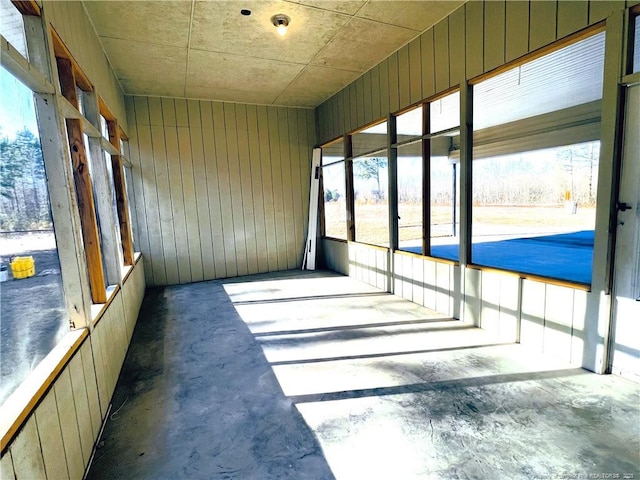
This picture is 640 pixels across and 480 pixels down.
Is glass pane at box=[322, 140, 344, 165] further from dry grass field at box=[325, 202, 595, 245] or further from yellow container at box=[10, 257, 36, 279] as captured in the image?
yellow container at box=[10, 257, 36, 279]

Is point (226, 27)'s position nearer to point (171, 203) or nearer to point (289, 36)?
point (289, 36)

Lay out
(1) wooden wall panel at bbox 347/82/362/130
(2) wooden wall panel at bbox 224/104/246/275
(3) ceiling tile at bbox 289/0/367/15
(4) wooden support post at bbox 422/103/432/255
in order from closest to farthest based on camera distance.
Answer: (3) ceiling tile at bbox 289/0/367/15 → (4) wooden support post at bbox 422/103/432/255 → (1) wooden wall panel at bbox 347/82/362/130 → (2) wooden wall panel at bbox 224/104/246/275

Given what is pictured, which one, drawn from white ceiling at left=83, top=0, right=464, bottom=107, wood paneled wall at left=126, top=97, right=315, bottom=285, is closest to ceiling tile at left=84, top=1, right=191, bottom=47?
white ceiling at left=83, top=0, right=464, bottom=107

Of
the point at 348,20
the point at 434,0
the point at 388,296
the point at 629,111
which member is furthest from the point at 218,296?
the point at 629,111

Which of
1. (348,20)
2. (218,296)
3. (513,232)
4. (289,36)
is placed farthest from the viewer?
(513,232)

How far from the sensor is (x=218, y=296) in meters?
4.65

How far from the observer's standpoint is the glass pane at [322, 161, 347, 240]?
5625 millimetres

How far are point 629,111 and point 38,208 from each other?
3.49m

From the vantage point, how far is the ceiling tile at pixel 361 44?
3.36 metres

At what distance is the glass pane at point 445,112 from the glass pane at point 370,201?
0.90 meters

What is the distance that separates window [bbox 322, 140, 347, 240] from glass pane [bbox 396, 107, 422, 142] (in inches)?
52.6

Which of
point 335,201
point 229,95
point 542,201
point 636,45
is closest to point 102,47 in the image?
point 229,95

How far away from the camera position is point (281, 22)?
3074 mm

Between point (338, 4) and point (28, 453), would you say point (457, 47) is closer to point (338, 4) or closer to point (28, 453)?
point (338, 4)
